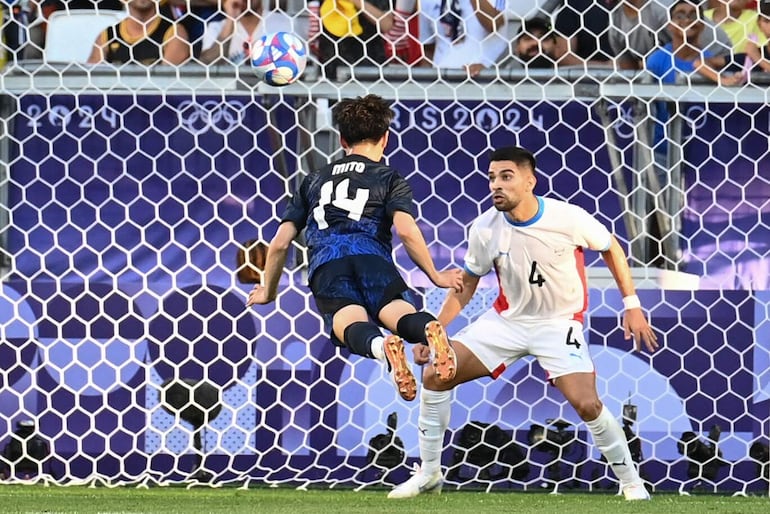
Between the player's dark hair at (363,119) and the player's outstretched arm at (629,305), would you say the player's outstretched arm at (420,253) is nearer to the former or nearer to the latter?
the player's dark hair at (363,119)

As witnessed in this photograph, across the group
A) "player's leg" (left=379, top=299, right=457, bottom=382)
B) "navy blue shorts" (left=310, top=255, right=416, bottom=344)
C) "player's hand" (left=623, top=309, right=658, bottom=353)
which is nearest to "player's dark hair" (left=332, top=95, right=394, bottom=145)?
"navy blue shorts" (left=310, top=255, right=416, bottom=344)

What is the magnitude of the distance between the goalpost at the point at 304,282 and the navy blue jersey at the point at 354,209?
1.39 m

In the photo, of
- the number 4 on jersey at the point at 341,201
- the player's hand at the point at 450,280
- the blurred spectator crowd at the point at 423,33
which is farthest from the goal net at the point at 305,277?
the player's hand at the point at 450,280

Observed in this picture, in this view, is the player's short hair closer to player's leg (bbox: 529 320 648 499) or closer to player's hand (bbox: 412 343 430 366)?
player's leg (bbox: 529 320 648 499)

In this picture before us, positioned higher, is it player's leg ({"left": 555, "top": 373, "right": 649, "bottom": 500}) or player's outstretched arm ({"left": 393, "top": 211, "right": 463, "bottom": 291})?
player's outstretched arm ({"left": 393, "top": 211, "right": 463, "bottom": 291})

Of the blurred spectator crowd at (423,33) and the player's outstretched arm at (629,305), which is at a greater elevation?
the blurred spectator crowd at (423,33)

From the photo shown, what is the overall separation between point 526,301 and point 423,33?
190cm

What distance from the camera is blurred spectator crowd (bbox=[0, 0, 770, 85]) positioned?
732 cm

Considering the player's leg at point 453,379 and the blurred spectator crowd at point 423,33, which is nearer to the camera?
the player's leg at point 453,379

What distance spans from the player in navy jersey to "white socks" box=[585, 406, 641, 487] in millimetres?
1092

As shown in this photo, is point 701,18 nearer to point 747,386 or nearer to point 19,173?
point 747,386

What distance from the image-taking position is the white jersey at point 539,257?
6.17 m

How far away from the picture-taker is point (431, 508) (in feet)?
18.0

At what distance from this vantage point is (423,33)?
7465 millimetres
